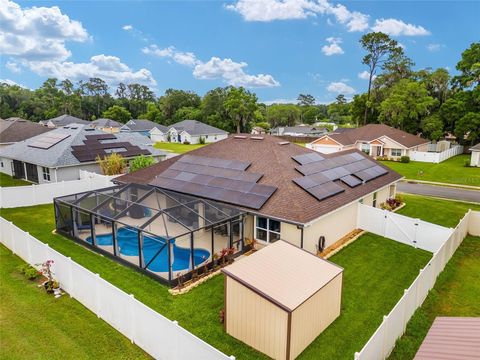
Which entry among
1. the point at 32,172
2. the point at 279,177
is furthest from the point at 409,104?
the point at 32,172

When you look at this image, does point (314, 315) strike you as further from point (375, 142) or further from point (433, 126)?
point (433, 126)

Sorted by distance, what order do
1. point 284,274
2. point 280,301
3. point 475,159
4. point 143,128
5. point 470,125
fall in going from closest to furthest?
point 280,301, point 284,274, point 475,159, point 470,125, point 143,128

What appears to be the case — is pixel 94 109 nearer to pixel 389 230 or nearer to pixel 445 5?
pixel 445 5

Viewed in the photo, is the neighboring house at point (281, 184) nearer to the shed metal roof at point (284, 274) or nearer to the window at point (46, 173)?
the shed metal roof at point (284, 274)

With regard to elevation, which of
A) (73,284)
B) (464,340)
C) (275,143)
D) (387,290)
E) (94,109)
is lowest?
(387,290)

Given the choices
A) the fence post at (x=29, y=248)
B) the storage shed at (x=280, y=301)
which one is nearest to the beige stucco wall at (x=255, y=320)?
the storage shed at (x=280, y=301)

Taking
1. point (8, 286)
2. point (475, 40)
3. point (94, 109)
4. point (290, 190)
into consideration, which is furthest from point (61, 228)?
point (94, 109)
